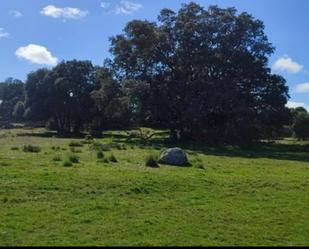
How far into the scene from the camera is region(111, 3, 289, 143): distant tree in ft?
196

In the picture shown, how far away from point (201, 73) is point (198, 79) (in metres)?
1.69

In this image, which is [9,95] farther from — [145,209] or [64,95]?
[145,209]

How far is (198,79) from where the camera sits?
62.2 meters

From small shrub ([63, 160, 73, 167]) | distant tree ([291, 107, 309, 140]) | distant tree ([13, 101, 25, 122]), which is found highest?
distant tree ([13, 101, 25, 122])

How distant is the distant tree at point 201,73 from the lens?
59750mm

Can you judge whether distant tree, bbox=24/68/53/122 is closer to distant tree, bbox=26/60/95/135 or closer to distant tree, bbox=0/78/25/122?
distant tree, bbox=26/60/95/135

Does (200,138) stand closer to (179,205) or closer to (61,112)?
(61,112)

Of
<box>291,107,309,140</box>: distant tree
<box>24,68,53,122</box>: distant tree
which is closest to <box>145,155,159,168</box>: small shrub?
<box>291,107,309,140</box>: distant tree

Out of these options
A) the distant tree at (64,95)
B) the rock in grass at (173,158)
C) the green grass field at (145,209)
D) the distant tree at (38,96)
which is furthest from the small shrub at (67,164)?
the distant tree at (38,96)

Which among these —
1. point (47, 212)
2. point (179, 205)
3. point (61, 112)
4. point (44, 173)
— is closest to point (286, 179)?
point (179, 205)

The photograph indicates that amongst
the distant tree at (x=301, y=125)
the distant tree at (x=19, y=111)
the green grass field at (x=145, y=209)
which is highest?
the distant tree at (x=19, y=111)

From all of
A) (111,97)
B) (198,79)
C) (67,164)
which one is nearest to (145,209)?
(67,164)

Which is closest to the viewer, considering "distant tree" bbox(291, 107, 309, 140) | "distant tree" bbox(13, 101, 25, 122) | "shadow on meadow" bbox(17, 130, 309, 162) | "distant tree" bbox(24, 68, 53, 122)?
"shadow on meadow" bbox(17, 130, 309, 162)

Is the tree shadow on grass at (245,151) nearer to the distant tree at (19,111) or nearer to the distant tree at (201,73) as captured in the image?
the distant tree at (201,73)
